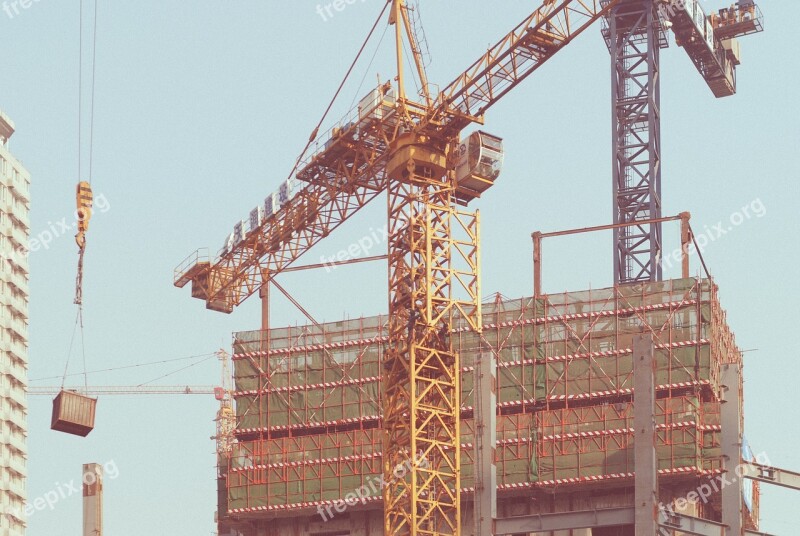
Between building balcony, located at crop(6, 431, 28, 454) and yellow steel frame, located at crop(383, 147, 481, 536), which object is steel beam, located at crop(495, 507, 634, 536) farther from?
building balcony, located at crop(6, 431, 28, 454)

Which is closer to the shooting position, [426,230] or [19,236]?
[426,230]

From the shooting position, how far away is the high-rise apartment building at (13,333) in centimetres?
17525

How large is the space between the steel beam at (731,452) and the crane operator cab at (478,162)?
1832cm

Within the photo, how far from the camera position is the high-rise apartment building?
175 meters

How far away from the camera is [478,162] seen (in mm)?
91562

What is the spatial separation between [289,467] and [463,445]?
15.3 m

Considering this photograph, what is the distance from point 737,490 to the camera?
90.9 meters

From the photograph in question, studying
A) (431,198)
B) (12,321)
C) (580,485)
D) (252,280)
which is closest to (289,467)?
(252,280)

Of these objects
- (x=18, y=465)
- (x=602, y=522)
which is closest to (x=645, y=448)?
(x=602, y=522)

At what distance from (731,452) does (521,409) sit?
24749 mm

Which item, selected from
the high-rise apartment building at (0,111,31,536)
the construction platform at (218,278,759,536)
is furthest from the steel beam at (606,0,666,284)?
the high-rise apartment building at (0,111,31,536)

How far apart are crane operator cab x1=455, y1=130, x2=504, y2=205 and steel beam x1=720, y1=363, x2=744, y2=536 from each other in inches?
721

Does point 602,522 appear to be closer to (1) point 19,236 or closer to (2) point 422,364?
(2) point 422,364

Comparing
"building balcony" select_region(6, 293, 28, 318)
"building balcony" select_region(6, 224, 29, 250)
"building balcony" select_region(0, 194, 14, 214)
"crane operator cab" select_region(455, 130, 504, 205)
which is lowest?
"building balcony" select_region(6, 293, 28, 318)
